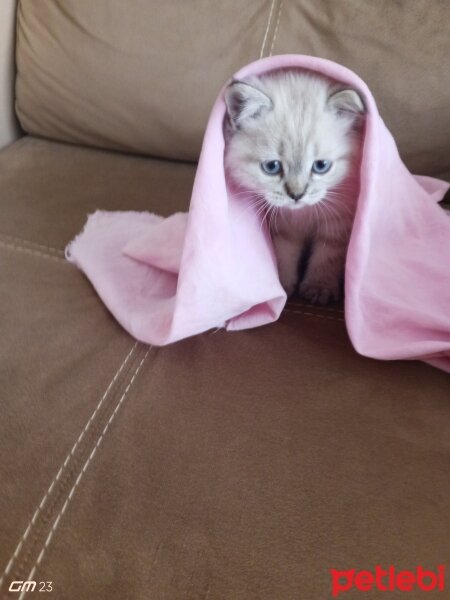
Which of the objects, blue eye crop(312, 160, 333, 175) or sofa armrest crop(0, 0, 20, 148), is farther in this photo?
sofa armrest crop(0, 0, 20, 148)

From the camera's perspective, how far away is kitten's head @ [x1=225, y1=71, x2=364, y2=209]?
881 mm

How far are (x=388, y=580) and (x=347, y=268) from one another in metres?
0.48

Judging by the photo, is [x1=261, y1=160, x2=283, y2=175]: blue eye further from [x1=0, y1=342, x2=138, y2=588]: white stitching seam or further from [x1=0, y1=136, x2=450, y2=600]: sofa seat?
[x1=0, y1=342, x2=138, y2=588]: white stitching seam

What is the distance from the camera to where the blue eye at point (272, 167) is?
913 millimetres

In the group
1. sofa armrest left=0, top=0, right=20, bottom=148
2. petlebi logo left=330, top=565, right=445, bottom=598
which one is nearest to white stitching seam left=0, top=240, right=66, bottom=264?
sofa armrest left=0, top=0, right=20, bottom=148

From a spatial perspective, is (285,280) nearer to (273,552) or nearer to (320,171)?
(320,171)

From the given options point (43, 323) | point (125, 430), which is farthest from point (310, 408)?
point (43, 323)

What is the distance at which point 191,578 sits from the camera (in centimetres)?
60

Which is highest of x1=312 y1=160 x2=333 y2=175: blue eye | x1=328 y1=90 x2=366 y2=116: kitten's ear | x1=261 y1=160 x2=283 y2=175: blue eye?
x1=328 y1=90 x2=366 y2=116: kitten's ear

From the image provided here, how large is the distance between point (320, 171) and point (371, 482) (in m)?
0.54

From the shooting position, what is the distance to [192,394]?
82 centimetres

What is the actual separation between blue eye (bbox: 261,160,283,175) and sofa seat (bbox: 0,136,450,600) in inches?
10.7

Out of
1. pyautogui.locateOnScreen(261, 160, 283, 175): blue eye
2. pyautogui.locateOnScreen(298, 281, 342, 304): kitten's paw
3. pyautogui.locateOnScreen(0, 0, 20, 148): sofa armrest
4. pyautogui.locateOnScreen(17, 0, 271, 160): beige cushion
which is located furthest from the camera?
pyautogui.locateOnScreen(0, 0, 20, 148): sofa armrest

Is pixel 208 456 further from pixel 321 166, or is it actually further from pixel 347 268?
pixel 321 166
